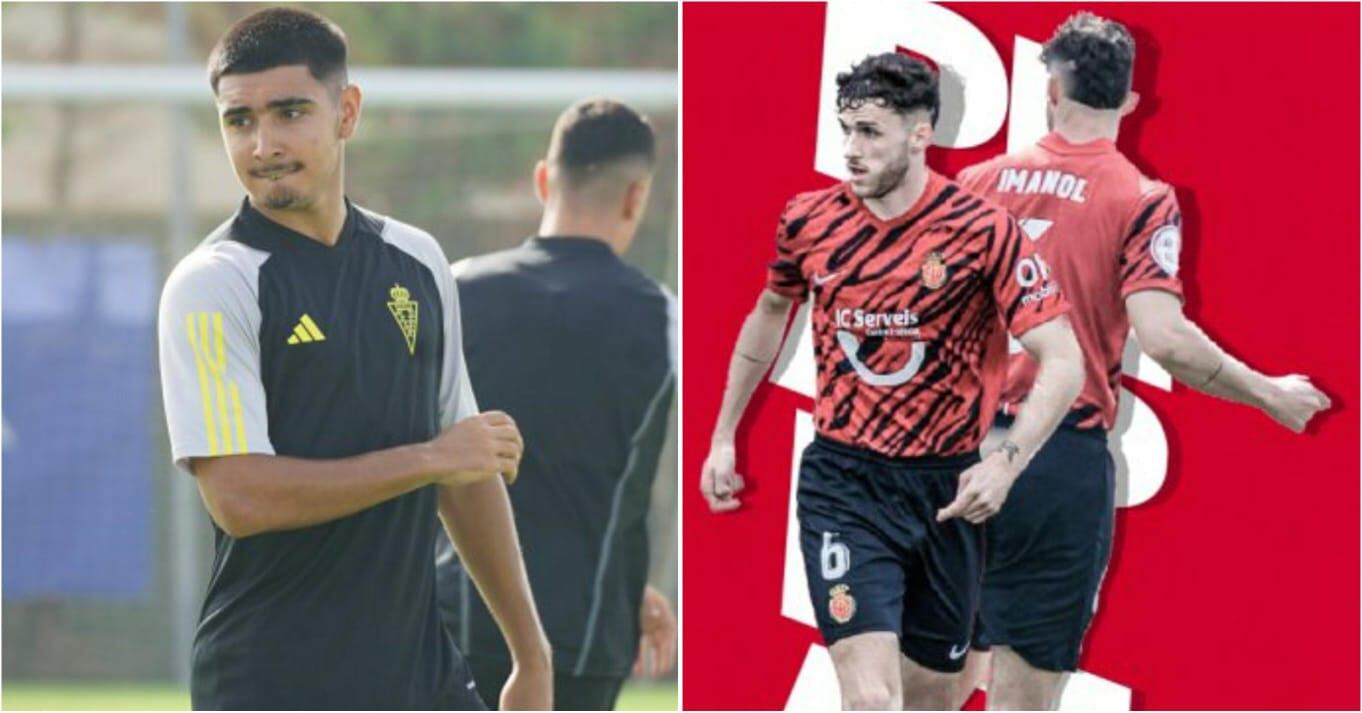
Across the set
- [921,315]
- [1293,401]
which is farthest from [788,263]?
[1293,401]

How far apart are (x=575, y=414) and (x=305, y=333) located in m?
1.70

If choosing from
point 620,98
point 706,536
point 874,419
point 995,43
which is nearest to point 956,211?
point 874,419

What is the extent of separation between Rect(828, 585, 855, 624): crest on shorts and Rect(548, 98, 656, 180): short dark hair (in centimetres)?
187

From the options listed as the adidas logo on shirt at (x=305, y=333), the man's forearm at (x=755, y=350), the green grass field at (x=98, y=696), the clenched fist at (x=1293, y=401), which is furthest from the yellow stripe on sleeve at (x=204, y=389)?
the green grass field at (x=98, y=696)

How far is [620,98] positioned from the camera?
24.5 ft

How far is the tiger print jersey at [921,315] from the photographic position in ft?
17.0

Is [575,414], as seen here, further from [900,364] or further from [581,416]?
[900,364]

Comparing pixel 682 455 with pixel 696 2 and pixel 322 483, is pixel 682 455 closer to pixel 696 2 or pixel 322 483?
pixel 696 2

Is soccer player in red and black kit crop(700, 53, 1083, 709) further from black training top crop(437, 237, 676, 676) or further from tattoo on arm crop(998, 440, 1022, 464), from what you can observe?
black training top crop(437, 237, 676, 676)

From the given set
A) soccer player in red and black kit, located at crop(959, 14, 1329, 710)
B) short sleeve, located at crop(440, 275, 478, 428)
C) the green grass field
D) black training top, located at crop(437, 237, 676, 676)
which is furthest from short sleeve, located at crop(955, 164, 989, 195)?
the green grass field

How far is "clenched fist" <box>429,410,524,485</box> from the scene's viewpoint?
4.70m

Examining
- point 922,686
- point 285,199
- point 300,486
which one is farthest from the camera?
point 922,686

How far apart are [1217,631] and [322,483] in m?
3.05

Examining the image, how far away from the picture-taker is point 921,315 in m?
5.18
